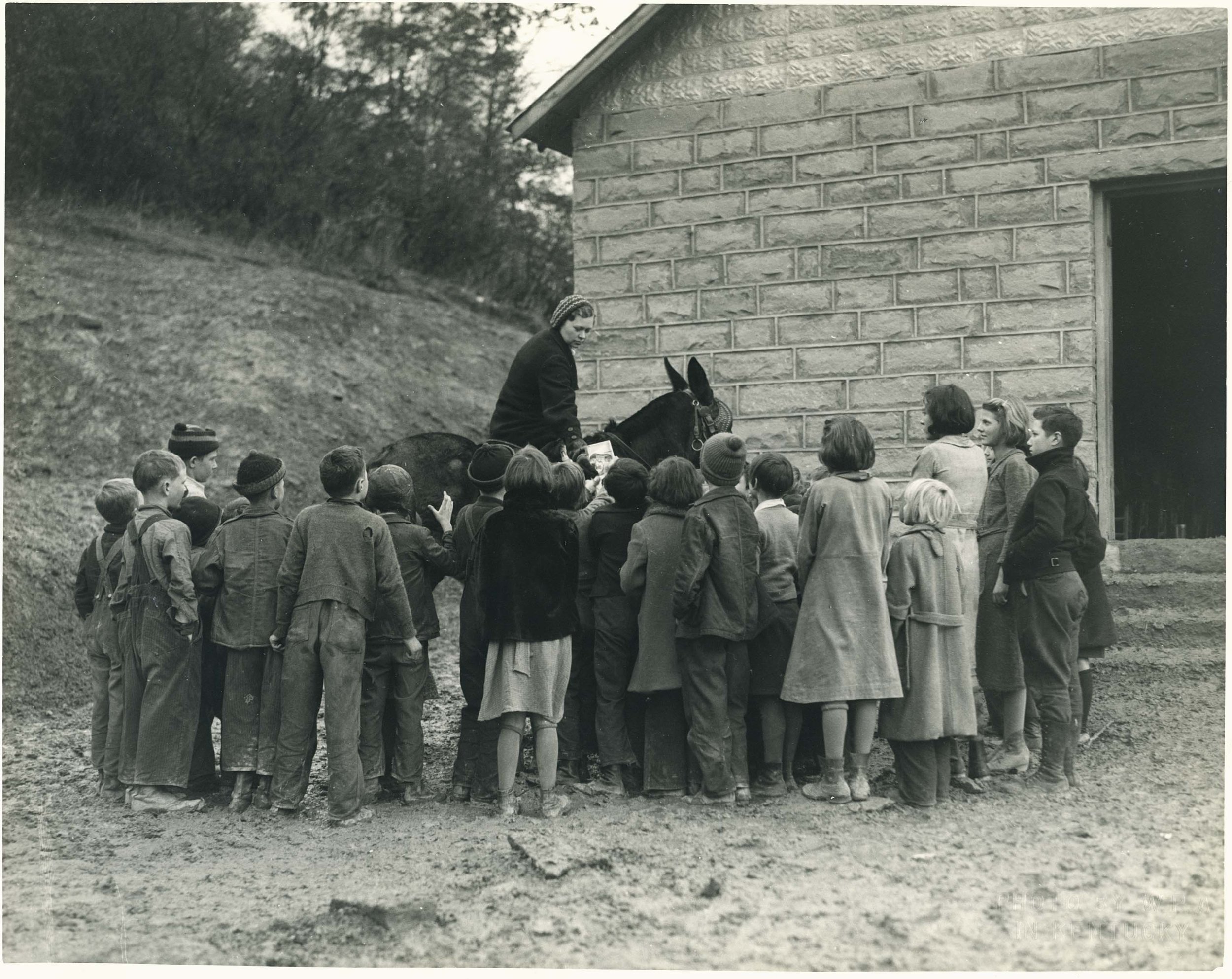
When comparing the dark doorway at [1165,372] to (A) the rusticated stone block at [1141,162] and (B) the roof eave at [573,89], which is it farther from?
(B) the roof eave at [573,89]

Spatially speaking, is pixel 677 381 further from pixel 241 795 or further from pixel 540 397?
pixel 241 795

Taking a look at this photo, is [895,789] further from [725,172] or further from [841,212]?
[725,172]

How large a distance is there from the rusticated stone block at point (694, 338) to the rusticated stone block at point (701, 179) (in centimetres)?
100

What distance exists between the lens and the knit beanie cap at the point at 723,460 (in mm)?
5691

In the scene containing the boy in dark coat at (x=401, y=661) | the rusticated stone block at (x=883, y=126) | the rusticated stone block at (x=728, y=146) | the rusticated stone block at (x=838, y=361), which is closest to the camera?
the boy in dark coat at (x=401, y=661)

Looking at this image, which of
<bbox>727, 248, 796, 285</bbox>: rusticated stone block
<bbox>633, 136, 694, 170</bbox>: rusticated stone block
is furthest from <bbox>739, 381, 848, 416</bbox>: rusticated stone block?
<bbox>633, 136, 694, 170</bbox>: rusticated stone block

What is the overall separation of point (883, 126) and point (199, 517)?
523 centimetres

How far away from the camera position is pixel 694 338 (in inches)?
340

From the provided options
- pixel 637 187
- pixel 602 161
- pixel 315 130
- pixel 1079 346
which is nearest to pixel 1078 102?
pixel 1079 346

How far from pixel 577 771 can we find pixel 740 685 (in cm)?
109

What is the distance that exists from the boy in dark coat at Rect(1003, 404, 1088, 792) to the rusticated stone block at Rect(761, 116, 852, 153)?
3.19 m

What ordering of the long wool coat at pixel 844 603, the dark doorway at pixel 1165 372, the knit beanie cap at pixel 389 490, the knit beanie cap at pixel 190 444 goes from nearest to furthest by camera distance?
the long wool coat at pixel 844 603 < the knit beanie cap at pixel 389 490 < the knit beanie cap at pixel 190 444 < the dark doorway at pixel 1165 372

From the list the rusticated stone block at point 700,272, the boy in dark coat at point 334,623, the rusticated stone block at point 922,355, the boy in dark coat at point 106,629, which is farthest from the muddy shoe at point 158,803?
the rusticated stone block at point 922,355

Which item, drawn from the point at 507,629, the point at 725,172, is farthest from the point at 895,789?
the point at 725,172
